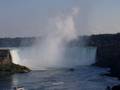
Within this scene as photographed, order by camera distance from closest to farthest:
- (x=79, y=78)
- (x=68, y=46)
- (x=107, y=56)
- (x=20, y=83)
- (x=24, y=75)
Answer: (x=20, y=83) → (x=79, y=78) → (x=24, y=75) → (x=107, y=56) → (x=68, y=46)

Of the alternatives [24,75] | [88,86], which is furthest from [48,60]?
[88,86]

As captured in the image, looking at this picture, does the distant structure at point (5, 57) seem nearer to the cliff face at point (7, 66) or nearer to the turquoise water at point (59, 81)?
the cliff face at point (7, 66)

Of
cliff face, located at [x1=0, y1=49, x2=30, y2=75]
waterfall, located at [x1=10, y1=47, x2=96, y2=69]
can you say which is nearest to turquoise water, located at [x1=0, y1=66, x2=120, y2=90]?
cliff face, located at [x1=0, y1=49, x2=30, y2=75]

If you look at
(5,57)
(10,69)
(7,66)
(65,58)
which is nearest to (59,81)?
(10,69)

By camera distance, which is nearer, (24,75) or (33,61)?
(24,75)

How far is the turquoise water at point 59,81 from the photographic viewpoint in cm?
3725

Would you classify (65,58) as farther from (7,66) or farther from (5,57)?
(7,66)

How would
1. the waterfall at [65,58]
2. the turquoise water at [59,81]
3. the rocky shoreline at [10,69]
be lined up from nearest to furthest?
the turquoise water at [59,81] → the rocky shoreline at [10,69] → the waterfall at [65,58]

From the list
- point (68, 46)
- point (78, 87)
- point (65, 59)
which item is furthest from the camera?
point (68, 46)

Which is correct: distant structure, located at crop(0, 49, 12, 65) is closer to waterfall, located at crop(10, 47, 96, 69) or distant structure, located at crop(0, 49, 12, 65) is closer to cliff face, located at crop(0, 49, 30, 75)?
cliff face, located at crop(0, 49, 30, 75)

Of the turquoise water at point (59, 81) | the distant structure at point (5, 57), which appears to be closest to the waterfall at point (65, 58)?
the distant structure at point (5, 57)

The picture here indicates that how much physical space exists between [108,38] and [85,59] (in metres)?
15.3

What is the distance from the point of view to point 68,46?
69625 mm

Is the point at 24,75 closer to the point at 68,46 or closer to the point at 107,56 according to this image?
the point at 107,56
